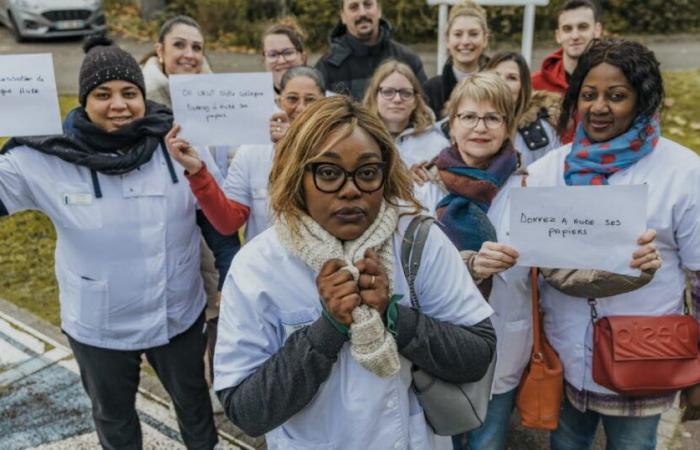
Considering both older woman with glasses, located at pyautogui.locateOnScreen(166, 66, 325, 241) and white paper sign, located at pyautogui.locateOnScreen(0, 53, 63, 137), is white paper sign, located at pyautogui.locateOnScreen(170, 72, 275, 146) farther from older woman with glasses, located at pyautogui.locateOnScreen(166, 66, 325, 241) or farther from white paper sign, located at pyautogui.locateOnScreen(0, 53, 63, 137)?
white paper sign, located at pyautogui.locateOnScreen(0, 53, 63, 137)

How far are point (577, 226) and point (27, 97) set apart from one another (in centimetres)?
221

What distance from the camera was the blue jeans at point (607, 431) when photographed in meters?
2.66

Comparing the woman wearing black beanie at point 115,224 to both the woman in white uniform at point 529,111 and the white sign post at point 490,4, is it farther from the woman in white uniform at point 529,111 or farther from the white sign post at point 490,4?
the white sign post at point 490,4

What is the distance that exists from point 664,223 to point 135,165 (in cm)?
205

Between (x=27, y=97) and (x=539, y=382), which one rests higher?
(x=27, y=97)

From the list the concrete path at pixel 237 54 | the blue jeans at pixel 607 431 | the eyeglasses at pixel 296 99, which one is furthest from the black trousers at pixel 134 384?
the concrete path at pixel 237 54

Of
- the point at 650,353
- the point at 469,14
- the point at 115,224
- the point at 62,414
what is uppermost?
the point at 469,14

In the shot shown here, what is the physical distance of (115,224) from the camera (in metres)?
2.73

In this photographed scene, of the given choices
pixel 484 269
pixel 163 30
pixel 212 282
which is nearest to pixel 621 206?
pixel 484 269

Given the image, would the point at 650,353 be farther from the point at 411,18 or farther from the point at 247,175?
the point at 411,18

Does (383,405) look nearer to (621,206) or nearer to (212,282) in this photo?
(621,206)

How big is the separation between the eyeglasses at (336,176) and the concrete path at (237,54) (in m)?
9.55

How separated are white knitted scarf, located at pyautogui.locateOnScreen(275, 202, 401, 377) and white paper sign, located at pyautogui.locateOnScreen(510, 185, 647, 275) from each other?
687 mm

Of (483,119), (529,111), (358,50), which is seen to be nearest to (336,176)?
(483,119)
